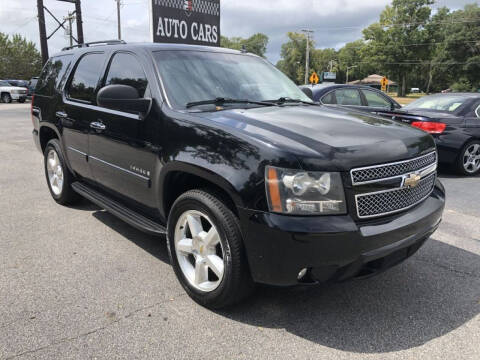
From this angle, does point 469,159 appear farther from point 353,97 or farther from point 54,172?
point 54,172

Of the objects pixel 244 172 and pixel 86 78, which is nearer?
pixel 244 172

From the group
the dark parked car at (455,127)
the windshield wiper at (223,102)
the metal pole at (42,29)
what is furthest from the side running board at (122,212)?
the metal pole at (42,29)

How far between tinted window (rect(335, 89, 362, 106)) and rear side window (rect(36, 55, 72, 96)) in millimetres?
5361

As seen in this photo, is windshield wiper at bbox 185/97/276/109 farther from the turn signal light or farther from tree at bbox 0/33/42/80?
tree at bbox 0/33/42/80

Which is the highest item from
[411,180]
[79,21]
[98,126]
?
[79,21]

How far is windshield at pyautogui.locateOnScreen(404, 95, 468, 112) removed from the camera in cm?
762

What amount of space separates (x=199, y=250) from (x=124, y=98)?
133cm

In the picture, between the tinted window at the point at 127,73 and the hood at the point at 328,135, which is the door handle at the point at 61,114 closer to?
the tinted window at the point at 127,73

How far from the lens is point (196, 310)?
2.90 metres

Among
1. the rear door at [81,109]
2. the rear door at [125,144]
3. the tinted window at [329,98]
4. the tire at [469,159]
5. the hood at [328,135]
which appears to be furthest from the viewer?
the tinted window at [329,98]

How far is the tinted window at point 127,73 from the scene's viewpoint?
3.52 m

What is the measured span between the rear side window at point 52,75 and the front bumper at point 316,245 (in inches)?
142

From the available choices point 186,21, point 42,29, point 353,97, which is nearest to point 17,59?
point 42,29

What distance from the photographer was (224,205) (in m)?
2.63
